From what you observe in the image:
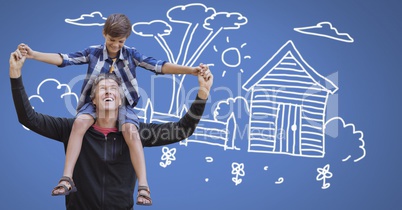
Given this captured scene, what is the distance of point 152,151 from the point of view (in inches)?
149

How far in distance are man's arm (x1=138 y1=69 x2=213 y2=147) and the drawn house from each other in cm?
139

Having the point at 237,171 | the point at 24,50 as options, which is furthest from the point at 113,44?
the point at 237,171

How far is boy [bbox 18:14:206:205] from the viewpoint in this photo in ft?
7.93

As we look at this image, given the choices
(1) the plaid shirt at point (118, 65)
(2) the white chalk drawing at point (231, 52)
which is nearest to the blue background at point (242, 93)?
(2) the white chalk drawing at point (231, 52)

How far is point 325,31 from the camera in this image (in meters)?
3.97

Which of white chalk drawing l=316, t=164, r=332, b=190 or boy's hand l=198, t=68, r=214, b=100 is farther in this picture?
white chalk drawing l=316, t=164, r=332, b=190

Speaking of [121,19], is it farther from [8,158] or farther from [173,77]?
[8,158]

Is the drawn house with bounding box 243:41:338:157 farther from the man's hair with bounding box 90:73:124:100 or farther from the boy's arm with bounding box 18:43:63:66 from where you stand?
the boy's arm with bounding box 18:43:63:66

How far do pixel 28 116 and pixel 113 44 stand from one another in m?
0.52

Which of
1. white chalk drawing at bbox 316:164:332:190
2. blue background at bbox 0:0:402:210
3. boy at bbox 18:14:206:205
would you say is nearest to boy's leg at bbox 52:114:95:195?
boy at bbox 18:14:206:205

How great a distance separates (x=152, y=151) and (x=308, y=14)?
142 cm

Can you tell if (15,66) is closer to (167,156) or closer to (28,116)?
(28,116)

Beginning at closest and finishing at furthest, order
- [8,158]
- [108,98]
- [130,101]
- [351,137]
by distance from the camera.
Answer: [108,98] → [130,101] → [8,158] → [351,137]

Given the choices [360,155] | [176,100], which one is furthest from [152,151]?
[360,155]
